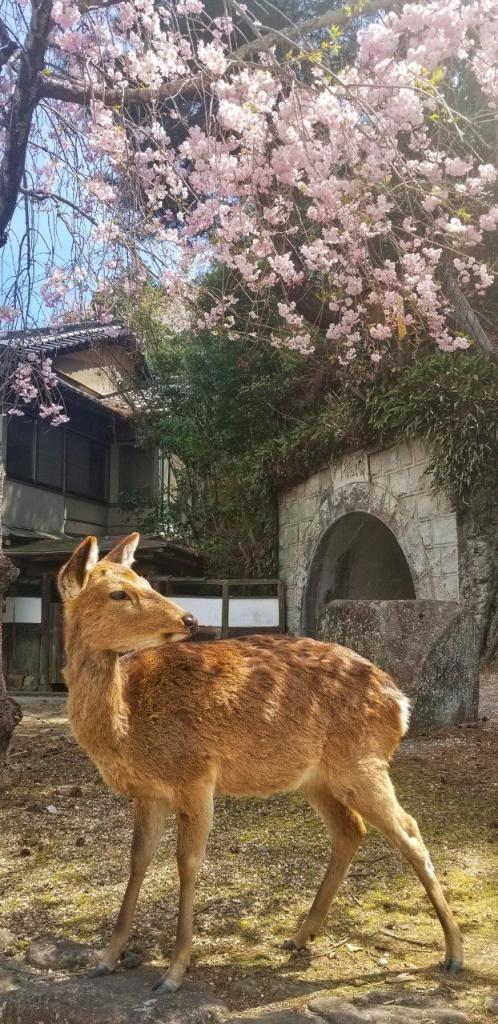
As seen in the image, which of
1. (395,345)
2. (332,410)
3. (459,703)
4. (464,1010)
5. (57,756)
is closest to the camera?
(464,1010)

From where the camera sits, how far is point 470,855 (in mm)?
4242

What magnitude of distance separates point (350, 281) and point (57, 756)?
606 cm

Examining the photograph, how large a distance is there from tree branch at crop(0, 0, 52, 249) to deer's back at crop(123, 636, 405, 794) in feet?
13.8

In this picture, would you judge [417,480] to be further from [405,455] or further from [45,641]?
[45,641]

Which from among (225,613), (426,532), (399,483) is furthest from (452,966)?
(225,613)

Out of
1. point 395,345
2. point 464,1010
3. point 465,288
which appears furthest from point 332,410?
point 464,1010

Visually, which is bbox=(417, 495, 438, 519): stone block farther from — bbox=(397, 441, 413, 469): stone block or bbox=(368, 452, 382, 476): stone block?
bbox=(368, 452, 382, 476): stone block

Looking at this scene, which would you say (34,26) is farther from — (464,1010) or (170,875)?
(464,1010)

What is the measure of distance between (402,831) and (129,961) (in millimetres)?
1152

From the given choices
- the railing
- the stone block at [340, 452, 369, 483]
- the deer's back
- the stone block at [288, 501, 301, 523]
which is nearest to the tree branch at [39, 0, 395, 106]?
the deer's back

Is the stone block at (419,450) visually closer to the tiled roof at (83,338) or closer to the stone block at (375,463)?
the stone block at (375,463)

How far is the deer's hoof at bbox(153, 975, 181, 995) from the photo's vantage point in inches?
105

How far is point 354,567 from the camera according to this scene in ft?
50.9

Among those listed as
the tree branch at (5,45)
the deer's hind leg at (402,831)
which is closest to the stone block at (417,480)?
the tree branch at (5,45)
